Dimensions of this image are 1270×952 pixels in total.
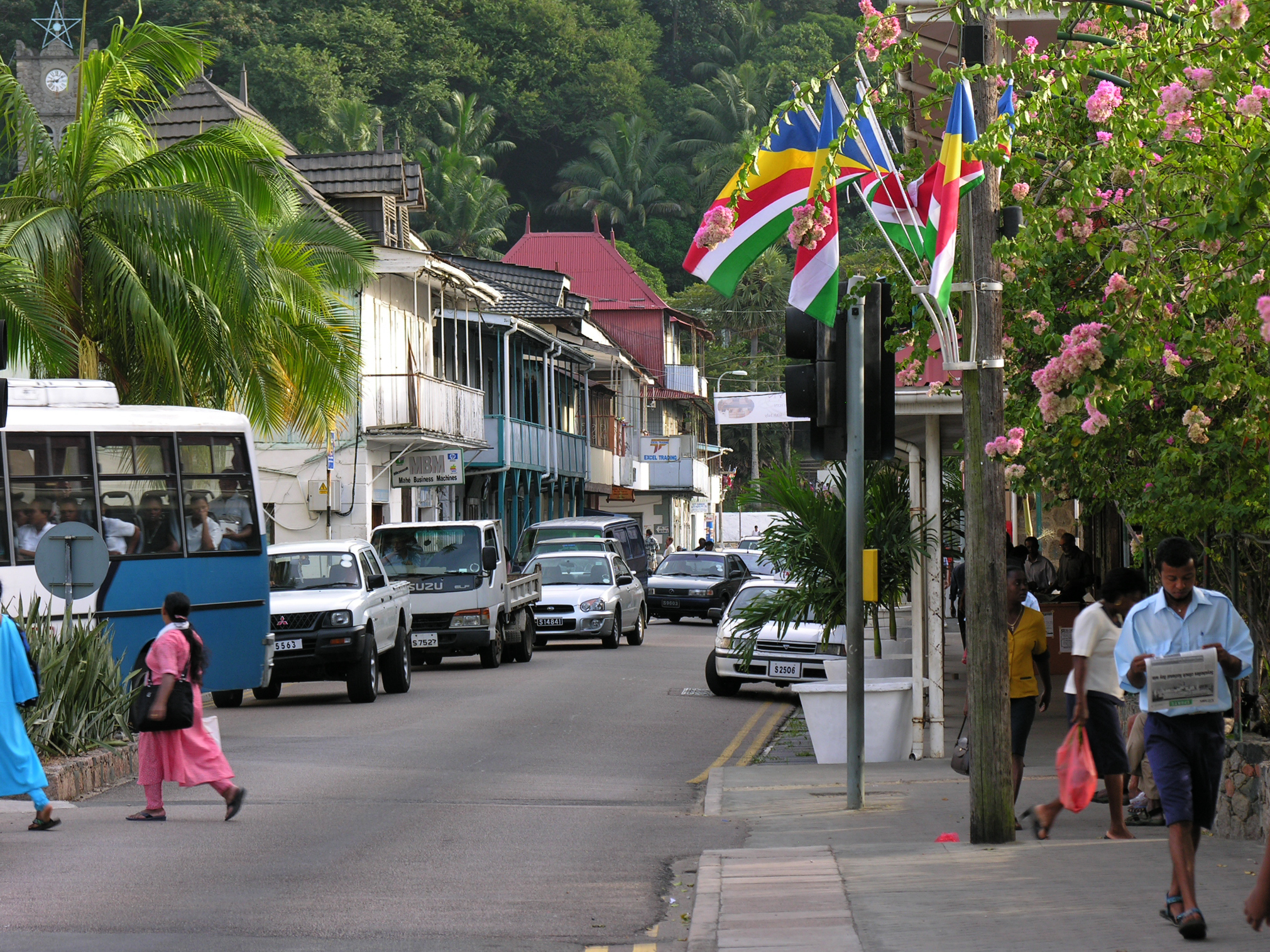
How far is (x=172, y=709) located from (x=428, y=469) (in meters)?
27.0

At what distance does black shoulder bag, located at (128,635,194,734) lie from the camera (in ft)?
37.1

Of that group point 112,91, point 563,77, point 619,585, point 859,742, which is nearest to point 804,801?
point 859,742

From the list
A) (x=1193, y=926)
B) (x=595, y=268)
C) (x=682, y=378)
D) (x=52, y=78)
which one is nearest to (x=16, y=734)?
(x=1193, y=926)

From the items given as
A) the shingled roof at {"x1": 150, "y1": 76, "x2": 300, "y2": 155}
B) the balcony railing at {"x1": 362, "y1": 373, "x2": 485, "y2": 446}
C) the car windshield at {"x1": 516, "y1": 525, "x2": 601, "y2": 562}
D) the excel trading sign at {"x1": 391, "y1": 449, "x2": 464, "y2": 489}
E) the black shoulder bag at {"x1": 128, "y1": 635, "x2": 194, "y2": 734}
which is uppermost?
the shingled roof at {"x1": 150, "y1": 76, "x2": 300, "y2": 155}

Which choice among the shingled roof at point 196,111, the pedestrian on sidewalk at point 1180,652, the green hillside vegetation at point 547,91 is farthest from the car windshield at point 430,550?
the green hillside vegetation at point 547,91

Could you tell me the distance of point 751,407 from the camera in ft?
191

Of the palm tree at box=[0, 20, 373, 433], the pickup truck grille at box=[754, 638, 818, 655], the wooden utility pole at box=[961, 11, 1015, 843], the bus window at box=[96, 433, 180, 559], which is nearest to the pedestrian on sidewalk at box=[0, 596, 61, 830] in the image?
the wooden utility pole at box=[961, 11, 1015, 843]

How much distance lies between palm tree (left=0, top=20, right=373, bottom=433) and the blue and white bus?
190cm

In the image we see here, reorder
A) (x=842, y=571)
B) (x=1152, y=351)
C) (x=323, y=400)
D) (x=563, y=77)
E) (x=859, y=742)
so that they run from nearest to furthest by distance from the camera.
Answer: (x=1152, y=351), (x=859, y=742), (x=842, y=571), (x=323, y=400), (x=563, y=77)

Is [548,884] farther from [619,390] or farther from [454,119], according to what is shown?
[454,119]

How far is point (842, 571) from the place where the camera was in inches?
617

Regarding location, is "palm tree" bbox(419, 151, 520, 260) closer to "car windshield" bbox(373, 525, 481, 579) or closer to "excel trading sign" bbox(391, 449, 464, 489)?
"excel trading sign" bbox(391, 449, 464, 489)

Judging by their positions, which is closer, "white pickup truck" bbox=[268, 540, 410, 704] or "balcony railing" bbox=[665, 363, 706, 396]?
"white pickup truck" bbox=[268, 540, 410, 704]

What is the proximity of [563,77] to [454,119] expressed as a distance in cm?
869
